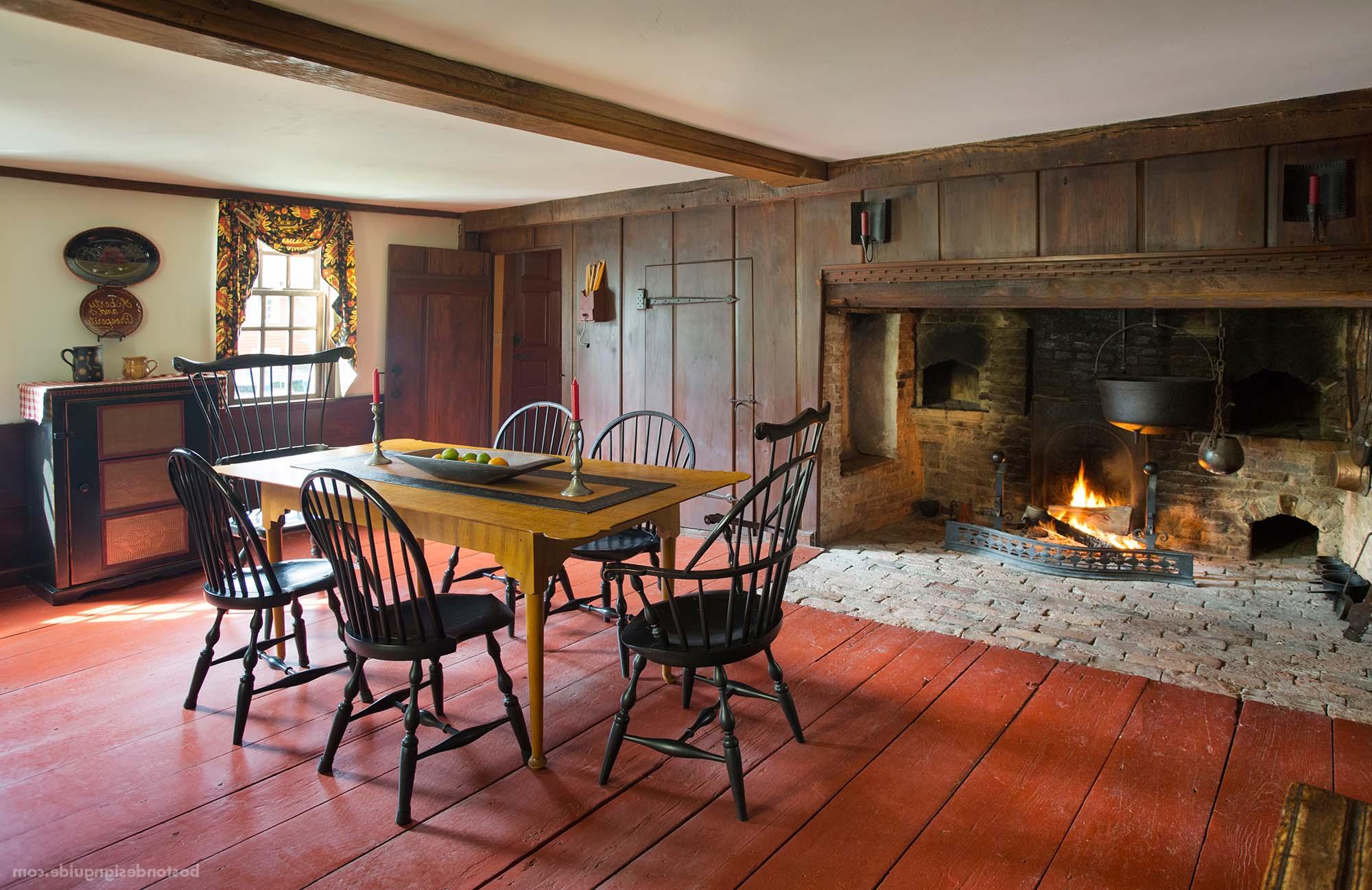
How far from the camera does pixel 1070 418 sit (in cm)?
544

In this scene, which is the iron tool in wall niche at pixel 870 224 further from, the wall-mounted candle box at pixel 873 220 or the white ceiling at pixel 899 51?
the white ceiling at pixel 899 51

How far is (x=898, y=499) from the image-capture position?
19.6 feet

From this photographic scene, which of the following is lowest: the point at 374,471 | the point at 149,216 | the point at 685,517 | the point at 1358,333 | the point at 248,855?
the point at 248,855

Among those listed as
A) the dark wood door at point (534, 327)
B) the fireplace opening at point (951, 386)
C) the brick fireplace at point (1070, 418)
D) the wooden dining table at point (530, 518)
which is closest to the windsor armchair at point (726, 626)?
the wooden dining table at point (530, 518)

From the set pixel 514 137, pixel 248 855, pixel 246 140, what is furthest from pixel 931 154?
pixel 248 855

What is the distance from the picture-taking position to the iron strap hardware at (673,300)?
5453mm

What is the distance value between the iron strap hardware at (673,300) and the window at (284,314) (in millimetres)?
2224

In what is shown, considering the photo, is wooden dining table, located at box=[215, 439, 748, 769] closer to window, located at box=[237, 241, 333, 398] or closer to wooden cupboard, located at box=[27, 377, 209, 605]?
wooden cupboard, located at box=[27, 377, 209, 605]

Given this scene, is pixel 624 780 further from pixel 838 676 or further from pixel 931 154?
pixel 931 154

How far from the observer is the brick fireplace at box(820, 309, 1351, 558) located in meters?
4.73

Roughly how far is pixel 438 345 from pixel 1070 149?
14.7 ft

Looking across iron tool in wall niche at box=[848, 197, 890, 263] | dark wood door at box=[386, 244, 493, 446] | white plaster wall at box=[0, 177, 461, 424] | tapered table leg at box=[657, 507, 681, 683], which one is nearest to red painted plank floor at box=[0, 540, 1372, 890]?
tapered table leg at box=[657, 507, 681, 683]

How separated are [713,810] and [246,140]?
3.69m

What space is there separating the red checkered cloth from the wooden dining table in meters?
1.53
